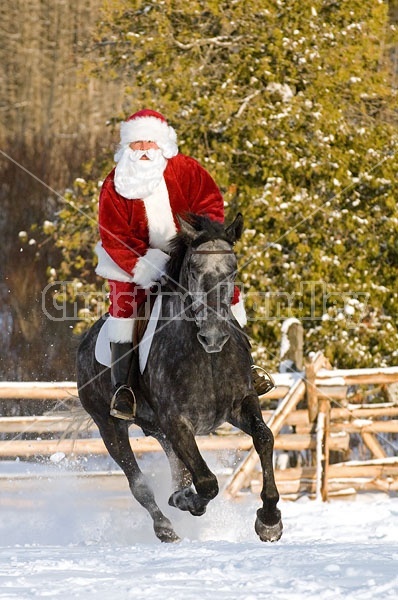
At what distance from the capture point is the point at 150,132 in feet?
26.5

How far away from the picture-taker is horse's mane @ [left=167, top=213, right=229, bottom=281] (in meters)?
6.83

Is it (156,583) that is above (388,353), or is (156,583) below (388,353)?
above

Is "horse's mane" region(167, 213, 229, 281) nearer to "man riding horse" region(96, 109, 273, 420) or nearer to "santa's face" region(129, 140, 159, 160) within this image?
"man riding horse" region(96, 109, 273, 420)

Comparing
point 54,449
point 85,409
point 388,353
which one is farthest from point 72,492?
point 388,353

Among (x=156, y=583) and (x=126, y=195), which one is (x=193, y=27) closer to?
(x=126, y=195)

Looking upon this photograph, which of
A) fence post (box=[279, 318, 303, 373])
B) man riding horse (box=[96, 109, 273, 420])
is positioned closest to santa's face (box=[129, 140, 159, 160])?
man riding horse (box=[96, 109, 273, 420])

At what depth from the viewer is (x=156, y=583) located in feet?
17.2

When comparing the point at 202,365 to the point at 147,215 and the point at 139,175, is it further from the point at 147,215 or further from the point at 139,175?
the point at 139,175

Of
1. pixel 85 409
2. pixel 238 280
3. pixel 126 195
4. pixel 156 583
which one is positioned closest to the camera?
pixel 156 583

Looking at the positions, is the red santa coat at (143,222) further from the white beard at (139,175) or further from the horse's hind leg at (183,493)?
the horse's hind leg at (183,493)

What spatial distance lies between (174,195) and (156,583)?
3400mm

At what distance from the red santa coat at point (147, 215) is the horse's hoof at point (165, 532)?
5.89 feet

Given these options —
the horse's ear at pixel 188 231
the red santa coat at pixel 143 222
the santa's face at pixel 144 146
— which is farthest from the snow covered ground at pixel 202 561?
the santa's face at pixel 144 146

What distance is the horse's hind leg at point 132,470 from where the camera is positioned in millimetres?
8000
